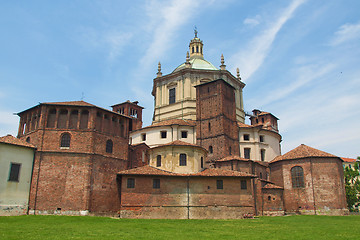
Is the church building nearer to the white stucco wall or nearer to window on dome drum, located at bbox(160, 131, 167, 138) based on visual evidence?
window on dome drum, located at bbox(160, 131, 167, 138)

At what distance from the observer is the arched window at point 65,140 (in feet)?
107

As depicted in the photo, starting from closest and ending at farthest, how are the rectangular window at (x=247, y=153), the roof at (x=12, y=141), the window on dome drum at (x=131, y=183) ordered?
the roof at (x=12, y=141) → the window on dome drum at (x=131, y=183) → the rectangular window at (x=247, y=153)

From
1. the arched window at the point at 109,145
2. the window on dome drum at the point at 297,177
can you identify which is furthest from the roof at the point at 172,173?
the window on dome drum at the point at 297,177

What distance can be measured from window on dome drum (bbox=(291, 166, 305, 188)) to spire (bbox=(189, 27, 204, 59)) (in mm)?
26049

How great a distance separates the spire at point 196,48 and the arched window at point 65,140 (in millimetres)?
30197

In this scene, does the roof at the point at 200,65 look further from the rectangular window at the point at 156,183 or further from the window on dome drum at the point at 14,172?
the window on dome drum at the point at 14,172

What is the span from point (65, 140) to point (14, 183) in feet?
19.8

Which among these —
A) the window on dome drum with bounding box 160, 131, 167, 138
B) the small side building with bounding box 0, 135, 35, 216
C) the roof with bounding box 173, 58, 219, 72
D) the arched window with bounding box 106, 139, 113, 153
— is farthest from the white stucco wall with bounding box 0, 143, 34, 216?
the roof with bounding box 173, 58, 219, 72

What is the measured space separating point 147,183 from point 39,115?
43.9 ft

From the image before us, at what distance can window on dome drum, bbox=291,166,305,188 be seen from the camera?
3959 centimetres

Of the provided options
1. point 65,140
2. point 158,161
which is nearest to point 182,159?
point 158,161

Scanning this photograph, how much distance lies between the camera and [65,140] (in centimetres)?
3281

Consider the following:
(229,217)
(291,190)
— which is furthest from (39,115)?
(291,190)

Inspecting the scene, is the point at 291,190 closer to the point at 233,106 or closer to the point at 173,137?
the point at 233,106
